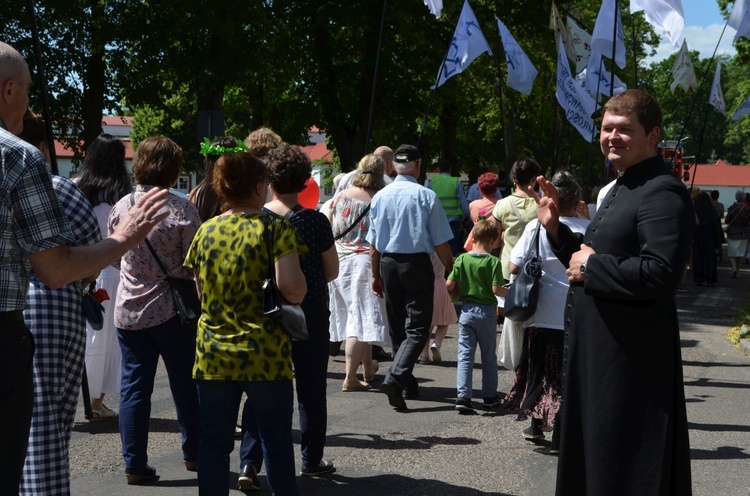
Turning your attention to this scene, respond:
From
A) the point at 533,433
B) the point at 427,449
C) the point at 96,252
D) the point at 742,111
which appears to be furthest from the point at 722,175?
the point at 96,252

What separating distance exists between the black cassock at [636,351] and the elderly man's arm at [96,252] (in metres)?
1.70

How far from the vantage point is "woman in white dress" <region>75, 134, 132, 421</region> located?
23.1 ft

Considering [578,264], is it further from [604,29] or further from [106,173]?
[604,29]

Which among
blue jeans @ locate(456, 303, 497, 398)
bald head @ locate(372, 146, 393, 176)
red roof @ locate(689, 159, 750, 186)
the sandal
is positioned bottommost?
the sandal

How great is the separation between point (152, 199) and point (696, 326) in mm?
12083

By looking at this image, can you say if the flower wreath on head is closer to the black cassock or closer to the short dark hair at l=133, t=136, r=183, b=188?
the short dark hair at l=133, t=136, r=183, b=188

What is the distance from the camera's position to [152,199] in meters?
3.78

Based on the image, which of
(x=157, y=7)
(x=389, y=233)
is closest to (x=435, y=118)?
(x=157, y=7)

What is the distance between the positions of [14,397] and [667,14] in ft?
31.4

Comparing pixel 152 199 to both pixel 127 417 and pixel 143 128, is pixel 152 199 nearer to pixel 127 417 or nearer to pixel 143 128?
pixel 127 417

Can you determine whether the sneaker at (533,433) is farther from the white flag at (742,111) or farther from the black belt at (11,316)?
the white flag at (742,111)

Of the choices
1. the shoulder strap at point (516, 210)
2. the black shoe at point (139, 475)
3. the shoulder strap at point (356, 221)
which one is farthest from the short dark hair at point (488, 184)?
the black shoe at point (139, 475)

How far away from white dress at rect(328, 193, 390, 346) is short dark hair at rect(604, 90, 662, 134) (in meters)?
4.63

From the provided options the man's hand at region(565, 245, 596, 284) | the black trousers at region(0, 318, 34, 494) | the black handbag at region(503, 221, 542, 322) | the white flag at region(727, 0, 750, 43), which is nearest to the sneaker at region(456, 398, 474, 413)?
the black handbag at region(503, 221, 542, 322)
